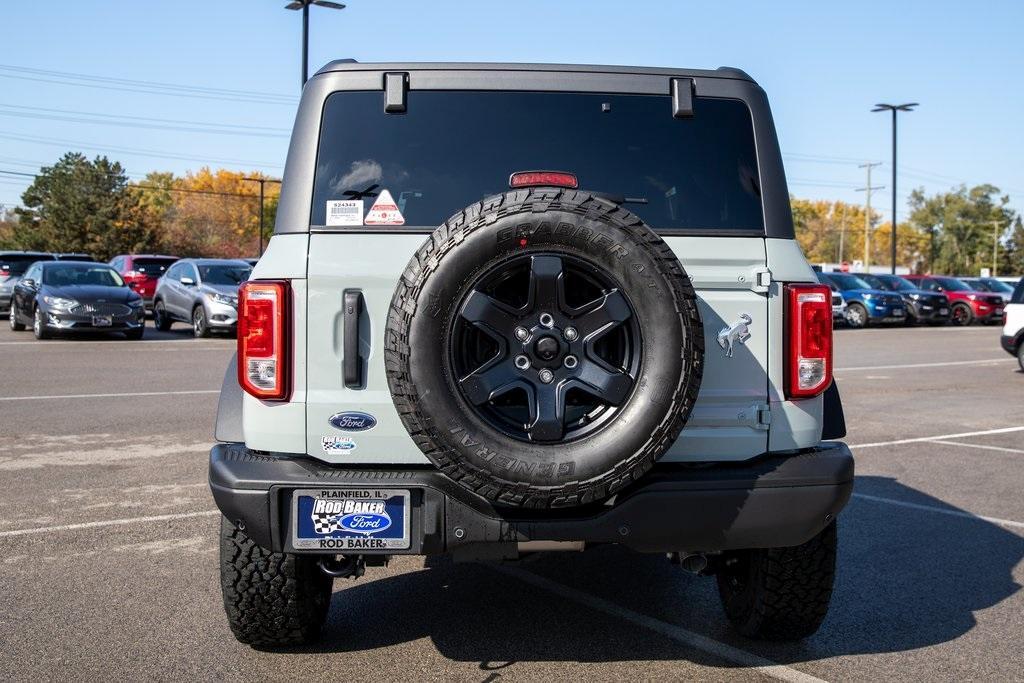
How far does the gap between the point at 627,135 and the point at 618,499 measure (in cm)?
133

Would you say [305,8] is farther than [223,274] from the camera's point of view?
Yes

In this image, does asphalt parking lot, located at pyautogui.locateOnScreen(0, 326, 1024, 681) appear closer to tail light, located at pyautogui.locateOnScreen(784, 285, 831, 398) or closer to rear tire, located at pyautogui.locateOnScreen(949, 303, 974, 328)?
tail light, located at pyautogui.locateOnScreen(784, 285, 831, 398)

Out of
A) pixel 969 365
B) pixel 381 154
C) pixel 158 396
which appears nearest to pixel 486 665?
pixel 381 154

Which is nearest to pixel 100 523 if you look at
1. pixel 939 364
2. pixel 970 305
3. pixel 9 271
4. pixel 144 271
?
pixel 939 364

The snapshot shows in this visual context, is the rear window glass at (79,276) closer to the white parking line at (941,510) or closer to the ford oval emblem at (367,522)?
the white parking line at (941,510)

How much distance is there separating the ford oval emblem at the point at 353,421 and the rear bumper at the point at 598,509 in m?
0.14

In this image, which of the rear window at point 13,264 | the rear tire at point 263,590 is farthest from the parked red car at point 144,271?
the rear tire at point 263,590

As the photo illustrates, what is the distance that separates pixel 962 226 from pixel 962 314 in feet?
343

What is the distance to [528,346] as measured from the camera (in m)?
3.44

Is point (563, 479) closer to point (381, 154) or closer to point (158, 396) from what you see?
point (381, 154)

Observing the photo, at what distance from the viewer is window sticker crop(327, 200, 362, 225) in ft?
12.6

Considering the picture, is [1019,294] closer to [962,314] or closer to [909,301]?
[909,301]

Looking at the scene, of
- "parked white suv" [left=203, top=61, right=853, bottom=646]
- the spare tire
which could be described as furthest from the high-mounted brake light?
the spare tire

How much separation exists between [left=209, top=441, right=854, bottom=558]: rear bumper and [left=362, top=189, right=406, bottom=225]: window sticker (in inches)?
Result: 33.6
